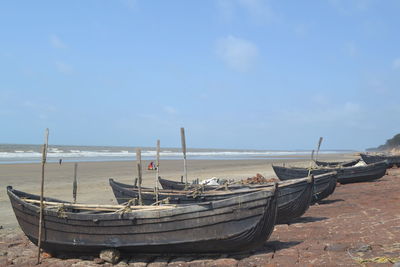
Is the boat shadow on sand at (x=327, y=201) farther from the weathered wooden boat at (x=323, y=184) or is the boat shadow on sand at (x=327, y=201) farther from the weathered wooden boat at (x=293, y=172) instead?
the weathered wooden boat at (x=293, y=172)

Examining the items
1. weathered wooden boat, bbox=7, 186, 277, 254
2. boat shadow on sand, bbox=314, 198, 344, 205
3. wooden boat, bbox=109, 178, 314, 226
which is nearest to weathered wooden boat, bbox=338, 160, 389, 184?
boat shadow on sand, bbox=314, 198, 344, 205

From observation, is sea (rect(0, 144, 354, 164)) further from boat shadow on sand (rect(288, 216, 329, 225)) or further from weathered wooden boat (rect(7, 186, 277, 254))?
boat shadow on sand (rect(288, 216, 329, 225))

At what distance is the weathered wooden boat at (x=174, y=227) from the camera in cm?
695

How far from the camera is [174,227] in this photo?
23.5 feet

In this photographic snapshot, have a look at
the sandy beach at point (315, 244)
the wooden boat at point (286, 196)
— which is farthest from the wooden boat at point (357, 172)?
the wooden boat at point (286, 196)

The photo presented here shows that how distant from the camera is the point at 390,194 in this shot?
14.3 meters

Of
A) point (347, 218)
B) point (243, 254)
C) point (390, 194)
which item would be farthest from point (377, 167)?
point (243, 254)

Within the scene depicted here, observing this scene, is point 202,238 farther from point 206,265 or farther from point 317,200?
point 317,200

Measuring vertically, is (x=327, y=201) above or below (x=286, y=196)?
below

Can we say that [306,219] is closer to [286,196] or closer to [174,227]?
[286,196]

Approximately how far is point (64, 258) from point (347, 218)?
7.26 meters

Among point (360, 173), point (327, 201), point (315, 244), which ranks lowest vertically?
point (315, 244)

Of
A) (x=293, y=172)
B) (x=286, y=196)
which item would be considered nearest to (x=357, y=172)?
(x=293, y=172)

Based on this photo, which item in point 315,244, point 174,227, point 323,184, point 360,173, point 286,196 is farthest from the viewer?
point 360,173
